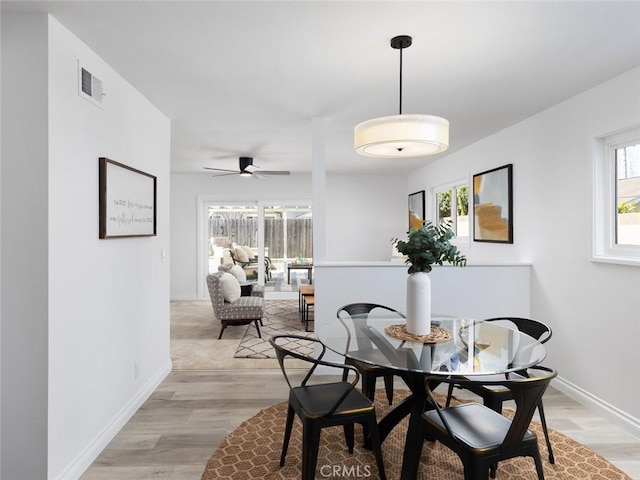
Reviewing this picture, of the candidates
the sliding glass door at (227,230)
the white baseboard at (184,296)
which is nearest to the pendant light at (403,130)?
the sliding glass door at (227,230)

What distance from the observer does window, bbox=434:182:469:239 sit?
5.11 meters

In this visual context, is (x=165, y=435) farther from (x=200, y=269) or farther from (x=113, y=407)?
(x=200, y=269)

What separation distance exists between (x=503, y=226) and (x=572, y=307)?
3.86 ft

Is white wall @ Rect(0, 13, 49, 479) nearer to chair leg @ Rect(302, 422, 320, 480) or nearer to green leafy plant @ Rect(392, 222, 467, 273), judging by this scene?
chair leg @ Rect(302, 422, 320, 480)

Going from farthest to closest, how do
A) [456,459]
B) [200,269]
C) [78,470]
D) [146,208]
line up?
[200,269], [146,208], [456,459], [78,470]

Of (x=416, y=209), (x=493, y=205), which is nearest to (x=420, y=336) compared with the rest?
(x=493, y=205)

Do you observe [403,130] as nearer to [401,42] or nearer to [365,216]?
[401,42]

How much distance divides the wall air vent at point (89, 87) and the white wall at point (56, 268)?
A: 38 mm

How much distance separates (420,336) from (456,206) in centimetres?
354

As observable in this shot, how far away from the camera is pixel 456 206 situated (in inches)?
211

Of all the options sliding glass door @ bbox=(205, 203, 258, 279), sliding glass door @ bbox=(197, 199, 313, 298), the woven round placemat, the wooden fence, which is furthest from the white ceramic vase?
sliding glass door @ bbox=(205, 203, 258, 279)

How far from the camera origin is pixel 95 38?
2.13 m

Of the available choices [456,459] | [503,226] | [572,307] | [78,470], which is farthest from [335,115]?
[78,470]

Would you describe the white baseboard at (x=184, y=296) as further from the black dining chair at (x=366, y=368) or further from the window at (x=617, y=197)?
the window at (x=617, y=197)
